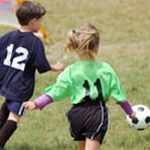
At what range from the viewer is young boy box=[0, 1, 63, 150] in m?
5.18

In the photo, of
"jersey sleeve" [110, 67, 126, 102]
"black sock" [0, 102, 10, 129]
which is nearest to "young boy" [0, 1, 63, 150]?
"black sock" [0, 102, 10, 129]

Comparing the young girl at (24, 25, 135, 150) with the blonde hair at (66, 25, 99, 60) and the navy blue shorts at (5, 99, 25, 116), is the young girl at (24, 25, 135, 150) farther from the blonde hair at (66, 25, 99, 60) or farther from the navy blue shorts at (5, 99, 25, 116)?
the navy blue shorts at (5, 99, 25, 116)

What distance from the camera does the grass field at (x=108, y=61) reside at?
19.3ft

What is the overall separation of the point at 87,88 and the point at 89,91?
0.03 m

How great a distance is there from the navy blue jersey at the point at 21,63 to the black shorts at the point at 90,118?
0.96m

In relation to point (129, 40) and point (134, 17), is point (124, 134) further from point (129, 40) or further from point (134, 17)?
point (134, 17)

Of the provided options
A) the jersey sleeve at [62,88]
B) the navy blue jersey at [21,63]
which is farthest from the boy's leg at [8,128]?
the jersey sleeve at [62,88]

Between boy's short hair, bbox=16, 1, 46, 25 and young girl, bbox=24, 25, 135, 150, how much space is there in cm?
100

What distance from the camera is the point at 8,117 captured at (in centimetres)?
562

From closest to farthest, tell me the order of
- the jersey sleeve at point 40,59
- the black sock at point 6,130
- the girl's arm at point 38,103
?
the girl's arm at point 38,103 < the jersey sleeve at point 40,59 < the black sock at point 6,130

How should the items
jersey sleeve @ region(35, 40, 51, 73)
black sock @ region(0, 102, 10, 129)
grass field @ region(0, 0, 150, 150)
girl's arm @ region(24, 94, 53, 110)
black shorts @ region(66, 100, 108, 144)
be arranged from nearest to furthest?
girl's arm @ region(24, 94, 53, 110) → black shorts @ region(66, 100, 108, 144) → jersey sleeve @ region(35, 40, 51, 73) → black sock @ region(0, 102, 10, 129) → grass field @ region(0, 0, 150, 150)

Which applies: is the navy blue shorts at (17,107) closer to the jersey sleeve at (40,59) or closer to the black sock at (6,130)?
the black sock at (6,130)

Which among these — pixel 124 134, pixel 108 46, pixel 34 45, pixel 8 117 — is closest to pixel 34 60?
pixel 34 45

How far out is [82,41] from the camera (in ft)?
14.0
